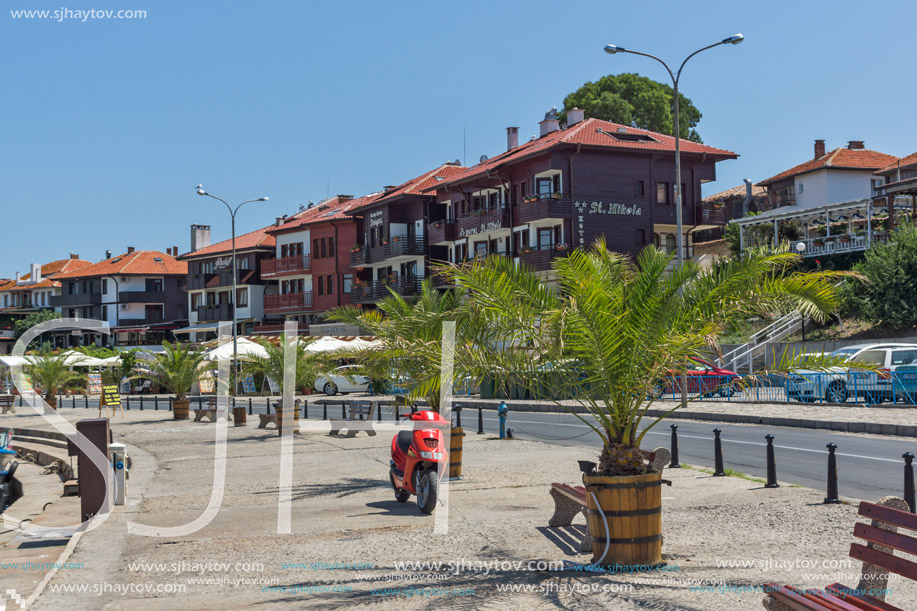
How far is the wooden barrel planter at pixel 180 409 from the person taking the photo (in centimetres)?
3219

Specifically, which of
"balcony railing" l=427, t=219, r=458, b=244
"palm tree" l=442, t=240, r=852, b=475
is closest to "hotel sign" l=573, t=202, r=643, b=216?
"balcony railing" l=427, t=219, r=458, b=244

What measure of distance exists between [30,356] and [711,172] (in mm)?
37059

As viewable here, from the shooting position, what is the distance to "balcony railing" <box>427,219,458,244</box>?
5706 centimetres

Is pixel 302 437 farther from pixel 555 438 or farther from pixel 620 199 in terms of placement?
pixel 620 199

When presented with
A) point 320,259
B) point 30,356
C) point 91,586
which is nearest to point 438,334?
point 91,586

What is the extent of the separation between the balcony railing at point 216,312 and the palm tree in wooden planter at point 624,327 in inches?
2859

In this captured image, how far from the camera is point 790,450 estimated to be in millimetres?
16891

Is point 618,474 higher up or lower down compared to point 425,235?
lower down

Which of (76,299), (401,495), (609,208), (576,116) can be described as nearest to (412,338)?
(401,495)

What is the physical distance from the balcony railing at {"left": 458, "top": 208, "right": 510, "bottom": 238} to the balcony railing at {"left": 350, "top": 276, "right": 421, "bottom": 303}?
5255 mm

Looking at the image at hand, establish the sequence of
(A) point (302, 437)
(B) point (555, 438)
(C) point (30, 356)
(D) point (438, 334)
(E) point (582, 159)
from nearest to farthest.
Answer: (D) point (438, 334) < (B) point (555, 438) < (A) point (302, 437) < (C) point (30, 356) < (E) point (582, 159)

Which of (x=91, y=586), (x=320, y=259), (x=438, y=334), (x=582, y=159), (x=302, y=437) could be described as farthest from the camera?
(x=320, y=259)

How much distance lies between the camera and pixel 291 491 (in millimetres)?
13359

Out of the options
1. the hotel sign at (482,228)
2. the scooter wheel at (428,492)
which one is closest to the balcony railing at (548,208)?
the hotel sign at (482,228)
